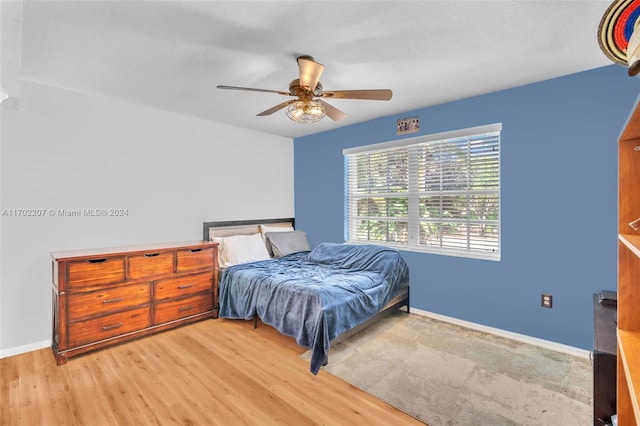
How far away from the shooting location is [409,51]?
7.13ft

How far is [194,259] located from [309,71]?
2.32 meters

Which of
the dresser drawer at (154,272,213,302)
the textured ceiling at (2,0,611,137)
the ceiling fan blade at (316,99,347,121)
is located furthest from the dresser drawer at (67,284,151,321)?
Answer: the ceiling fan blade at (316,99,347,121)

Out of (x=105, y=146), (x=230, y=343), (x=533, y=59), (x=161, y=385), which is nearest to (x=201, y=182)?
(x=105, y=146)

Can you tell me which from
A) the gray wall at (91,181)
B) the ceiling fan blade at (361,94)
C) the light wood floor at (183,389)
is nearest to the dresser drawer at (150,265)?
the gray wall at (91,181)

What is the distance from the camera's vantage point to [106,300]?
8.75 feet

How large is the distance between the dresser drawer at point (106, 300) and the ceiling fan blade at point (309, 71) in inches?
94.6

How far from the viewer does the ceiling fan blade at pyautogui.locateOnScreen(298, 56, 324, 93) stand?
6.46 ft

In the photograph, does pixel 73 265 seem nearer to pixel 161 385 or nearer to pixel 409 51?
pixel 161 385

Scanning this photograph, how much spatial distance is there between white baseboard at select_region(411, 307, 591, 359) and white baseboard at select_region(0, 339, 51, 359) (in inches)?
148

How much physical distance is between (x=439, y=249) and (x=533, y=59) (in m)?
1.96

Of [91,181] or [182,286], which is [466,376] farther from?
[91,181]

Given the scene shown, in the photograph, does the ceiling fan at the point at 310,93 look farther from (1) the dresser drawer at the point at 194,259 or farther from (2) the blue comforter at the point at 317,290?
(1) the dresser drawer at the point at 194,259

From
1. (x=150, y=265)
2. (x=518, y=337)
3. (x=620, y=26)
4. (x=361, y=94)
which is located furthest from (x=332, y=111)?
(x=518, y=337)

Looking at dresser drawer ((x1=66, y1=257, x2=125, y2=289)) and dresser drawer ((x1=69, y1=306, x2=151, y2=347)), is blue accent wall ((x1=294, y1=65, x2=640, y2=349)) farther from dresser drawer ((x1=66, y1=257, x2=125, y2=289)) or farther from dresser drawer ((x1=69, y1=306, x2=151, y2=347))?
dresser drawer ((x1=69, y1=306, x2=151, y2=347))
